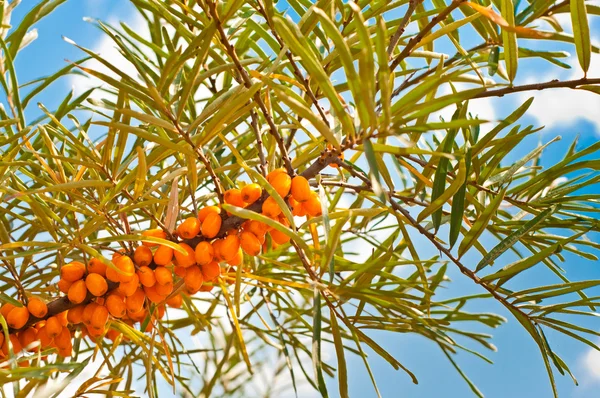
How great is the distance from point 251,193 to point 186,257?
0.35ft

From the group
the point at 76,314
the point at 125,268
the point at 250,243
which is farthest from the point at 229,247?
the point at 76,314

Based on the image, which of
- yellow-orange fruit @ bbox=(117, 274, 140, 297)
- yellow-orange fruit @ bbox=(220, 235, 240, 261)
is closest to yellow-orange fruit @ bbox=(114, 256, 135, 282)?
yellow-orange fruit @ bbox=(117, 274, 140, 297)

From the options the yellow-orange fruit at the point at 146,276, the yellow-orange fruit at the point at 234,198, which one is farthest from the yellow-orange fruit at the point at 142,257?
the yellow-orange fruit at the point at 234,198

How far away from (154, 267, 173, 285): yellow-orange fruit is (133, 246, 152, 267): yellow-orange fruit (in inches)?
0.7

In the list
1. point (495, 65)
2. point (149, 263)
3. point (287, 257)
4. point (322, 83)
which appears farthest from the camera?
point (287, 257)

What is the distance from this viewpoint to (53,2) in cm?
78

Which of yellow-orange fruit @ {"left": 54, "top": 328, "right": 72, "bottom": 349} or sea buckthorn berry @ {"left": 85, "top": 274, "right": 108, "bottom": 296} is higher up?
sea buckthorn berry @ {"left": 85, "top": 274, "right": 108, "bottom": 296}

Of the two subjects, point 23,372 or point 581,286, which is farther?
point 581,286

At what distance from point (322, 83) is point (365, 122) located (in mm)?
47

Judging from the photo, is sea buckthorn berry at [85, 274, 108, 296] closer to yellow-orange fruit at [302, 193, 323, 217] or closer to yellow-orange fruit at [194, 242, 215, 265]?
yellow-orange fruit at [194, 242, 215, 265]

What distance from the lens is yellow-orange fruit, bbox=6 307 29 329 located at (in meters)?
0.71

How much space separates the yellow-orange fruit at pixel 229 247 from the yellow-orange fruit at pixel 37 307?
0.25m

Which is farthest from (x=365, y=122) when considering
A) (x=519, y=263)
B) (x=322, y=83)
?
(x=519, y=263)

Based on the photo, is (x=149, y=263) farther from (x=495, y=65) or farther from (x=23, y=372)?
(x=495, y=65)
